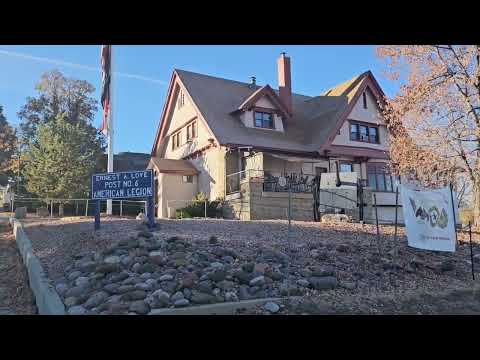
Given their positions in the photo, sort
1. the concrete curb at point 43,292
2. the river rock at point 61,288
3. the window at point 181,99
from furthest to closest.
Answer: the window at point 181,99 < the river rock at point 61,288 < the concrete curb at point 43,292

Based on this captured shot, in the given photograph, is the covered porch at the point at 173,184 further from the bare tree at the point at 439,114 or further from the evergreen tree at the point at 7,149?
the evergreen tree at the point at 7,149

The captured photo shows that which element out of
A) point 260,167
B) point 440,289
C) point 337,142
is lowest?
point 440,289

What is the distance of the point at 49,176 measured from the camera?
24812mm

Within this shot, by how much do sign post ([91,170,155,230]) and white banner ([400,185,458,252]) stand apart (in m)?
5.66

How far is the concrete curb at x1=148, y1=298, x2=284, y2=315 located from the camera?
16.9 ft

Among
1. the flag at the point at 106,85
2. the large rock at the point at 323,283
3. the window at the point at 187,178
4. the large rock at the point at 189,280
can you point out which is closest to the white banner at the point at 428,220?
the large rock at the point at 323,283

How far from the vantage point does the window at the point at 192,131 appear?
2411cm

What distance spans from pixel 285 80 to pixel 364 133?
18.7ft

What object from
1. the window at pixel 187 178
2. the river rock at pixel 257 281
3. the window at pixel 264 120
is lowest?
the river rock at pixel 257 281

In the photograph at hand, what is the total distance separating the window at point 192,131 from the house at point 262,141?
59mm
